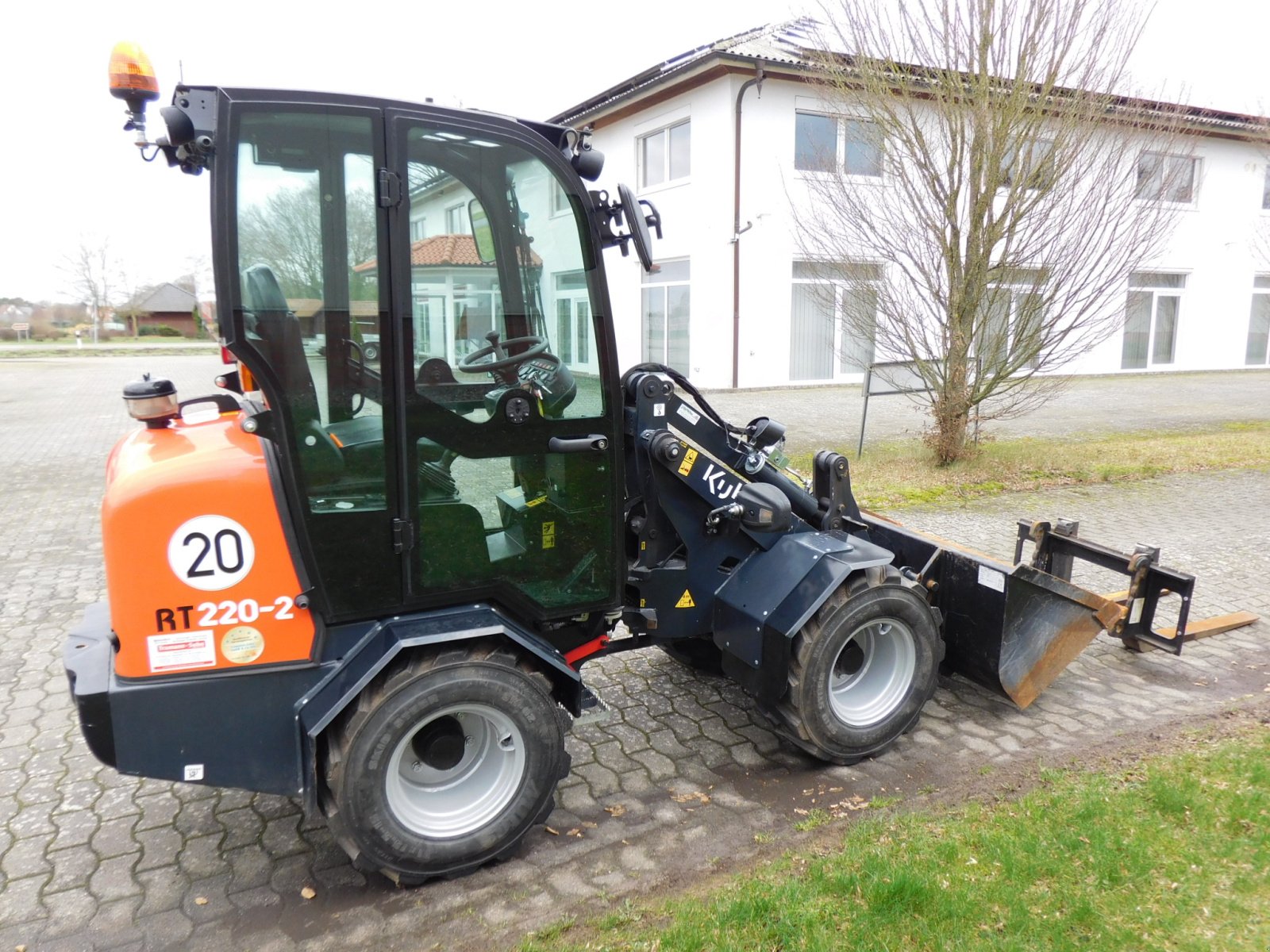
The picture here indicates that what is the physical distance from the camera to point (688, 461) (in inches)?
147

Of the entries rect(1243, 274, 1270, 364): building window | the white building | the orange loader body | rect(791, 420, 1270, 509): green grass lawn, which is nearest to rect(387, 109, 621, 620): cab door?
the orange loader body

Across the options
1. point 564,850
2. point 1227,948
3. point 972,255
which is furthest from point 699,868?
point 972,255

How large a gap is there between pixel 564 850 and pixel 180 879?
1362 millimetres

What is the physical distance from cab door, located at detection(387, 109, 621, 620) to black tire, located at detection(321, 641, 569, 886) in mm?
307

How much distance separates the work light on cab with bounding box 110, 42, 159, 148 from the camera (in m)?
2.61

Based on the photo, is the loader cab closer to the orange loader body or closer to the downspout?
the orange loader body

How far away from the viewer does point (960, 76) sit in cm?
934

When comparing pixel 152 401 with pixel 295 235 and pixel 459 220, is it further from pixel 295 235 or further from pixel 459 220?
pixel 459 220

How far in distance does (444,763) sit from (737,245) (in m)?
15.5

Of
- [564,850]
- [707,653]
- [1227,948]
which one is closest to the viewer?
[1227,948]

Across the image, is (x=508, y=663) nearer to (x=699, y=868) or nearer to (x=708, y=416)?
(x=699, y=868)

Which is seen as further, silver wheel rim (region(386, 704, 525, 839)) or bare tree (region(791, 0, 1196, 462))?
bare tree (region(791, 0, 1196, 462))

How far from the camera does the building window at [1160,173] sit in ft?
31.6

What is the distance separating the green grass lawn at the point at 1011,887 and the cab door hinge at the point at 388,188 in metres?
2.37
